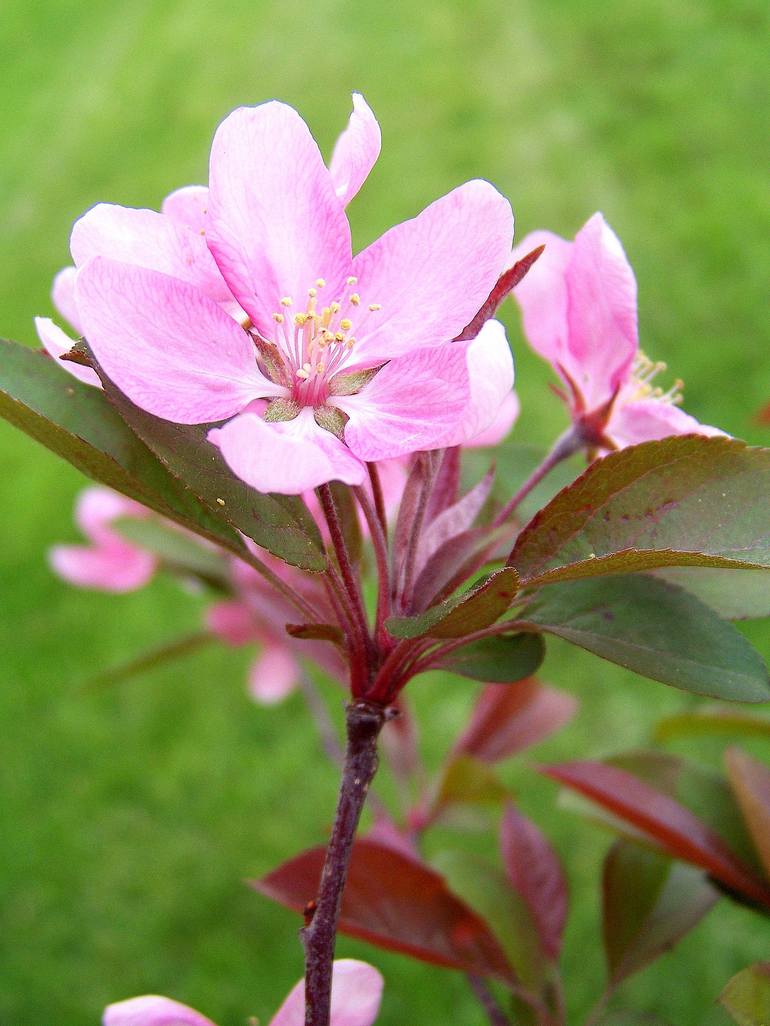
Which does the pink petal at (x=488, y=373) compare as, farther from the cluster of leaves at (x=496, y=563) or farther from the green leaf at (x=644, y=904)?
the green leaf at (x=644, y=904)

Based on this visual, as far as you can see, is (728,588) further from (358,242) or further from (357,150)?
(358,242)

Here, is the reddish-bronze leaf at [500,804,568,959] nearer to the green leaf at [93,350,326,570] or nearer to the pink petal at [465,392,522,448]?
the pink petal at [465,392,522,448]

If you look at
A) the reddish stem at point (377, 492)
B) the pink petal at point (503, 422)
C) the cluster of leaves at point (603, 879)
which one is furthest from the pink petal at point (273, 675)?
the reddish stem at point (377, 492)

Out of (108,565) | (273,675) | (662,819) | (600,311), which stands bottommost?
(273,675)

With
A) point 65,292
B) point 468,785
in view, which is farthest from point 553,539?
point 468,785

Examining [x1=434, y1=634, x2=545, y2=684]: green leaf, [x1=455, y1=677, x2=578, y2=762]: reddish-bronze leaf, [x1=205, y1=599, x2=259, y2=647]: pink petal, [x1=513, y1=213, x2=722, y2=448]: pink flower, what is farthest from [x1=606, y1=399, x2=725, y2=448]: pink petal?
[x1=205, y1=599, x2=259, y2=647]: pink petal

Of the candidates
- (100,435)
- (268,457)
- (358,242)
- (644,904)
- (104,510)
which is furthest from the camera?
(358,242)
